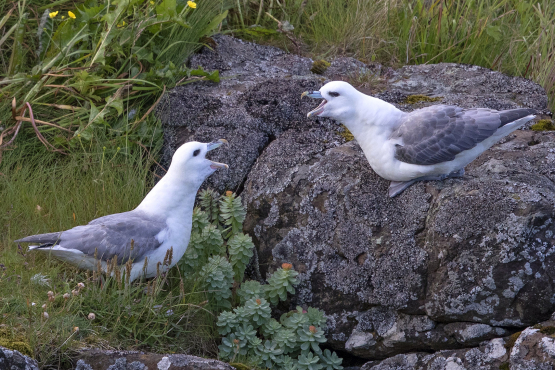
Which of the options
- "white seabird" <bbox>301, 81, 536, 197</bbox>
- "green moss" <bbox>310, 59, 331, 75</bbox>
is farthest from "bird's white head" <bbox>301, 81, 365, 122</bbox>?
"green moss" <bbox>310, 59, 331, 75</bbox>

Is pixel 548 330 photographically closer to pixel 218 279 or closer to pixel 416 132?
pixel 416 132

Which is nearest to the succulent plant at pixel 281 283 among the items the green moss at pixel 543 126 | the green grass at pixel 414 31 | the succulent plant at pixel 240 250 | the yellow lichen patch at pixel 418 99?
the succulent plant at pixel 240 250

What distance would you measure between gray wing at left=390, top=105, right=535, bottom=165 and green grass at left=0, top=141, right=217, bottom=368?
1493 mm

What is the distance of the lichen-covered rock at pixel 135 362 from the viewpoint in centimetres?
259

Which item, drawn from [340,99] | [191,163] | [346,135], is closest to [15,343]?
[191,163]

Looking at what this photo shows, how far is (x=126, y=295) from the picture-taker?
3.09m

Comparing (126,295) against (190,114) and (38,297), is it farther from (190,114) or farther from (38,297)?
(190,114)

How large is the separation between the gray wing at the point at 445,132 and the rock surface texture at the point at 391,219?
195 mm

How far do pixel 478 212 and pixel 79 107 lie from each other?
10.7 feet

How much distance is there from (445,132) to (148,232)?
185cm

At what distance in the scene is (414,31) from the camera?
213 inches

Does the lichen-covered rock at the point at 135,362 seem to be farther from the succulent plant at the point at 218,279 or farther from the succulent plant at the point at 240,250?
the succulent plant at the point at 240,250

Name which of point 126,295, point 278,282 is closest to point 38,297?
point 126,295

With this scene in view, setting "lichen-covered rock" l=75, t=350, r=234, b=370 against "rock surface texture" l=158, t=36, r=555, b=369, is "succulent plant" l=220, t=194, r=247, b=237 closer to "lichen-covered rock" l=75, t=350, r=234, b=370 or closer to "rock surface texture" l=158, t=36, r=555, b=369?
"rock surface texture" l=158, t=36, r=555, b=369
